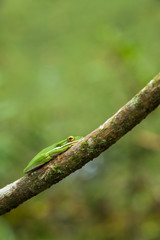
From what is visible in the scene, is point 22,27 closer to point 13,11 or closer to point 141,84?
point 13,11

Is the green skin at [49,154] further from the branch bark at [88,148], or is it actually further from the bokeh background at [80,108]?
the bokeh background at [80,108]

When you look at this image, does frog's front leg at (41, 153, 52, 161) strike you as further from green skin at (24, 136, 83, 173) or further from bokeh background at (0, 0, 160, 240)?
bokeh background at (0, 0, 160, 240)

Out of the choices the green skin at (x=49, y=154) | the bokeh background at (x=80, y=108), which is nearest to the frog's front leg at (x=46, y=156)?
the green skin at (x=49, y=154)

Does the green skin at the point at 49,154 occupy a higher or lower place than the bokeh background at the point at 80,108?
lower

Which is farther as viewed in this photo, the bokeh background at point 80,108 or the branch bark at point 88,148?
the bokeh background at point 80,108

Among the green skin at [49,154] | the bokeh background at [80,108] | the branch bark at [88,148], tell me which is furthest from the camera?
the bokeh background at [80,108]

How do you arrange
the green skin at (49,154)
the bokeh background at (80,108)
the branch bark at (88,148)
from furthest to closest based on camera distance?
the bokeh background at (80,108)
the green skin at (49,154)
the branch bark at (88,148)

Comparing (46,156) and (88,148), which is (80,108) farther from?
(88,148)

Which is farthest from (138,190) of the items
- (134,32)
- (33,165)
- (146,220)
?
(134,32)
